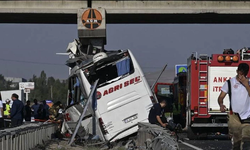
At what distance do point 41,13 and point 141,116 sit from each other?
1421 cm

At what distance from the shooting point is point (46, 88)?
134 meters

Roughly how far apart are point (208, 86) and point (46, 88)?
372 ft

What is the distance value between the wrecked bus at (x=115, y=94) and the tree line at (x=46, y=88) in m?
98.0

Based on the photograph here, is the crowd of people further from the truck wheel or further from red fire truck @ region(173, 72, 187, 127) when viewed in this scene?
the truck wheel

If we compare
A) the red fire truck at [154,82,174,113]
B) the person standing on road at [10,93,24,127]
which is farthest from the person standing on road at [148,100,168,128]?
the red fire truck at [154,82,174,113]

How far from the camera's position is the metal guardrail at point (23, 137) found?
11188 mm

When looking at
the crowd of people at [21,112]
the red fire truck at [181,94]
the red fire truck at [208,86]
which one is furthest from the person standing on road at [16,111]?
the red fire truck at [181,94]

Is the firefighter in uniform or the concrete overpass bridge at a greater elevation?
the concrete overpass bridge

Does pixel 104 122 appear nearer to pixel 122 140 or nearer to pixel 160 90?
pixel 122 140

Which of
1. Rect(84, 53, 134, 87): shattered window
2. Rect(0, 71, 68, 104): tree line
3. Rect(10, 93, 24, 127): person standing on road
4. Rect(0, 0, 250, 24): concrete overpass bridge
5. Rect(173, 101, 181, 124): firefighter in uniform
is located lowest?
Rect(0, 71, 68, 104): tree line

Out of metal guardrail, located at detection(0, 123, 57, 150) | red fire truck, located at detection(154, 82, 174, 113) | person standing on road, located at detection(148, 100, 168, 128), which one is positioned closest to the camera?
metal guardrail, located at detection(0, 123, 57, 150)

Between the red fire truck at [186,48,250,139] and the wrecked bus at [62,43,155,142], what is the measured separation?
10.3ft

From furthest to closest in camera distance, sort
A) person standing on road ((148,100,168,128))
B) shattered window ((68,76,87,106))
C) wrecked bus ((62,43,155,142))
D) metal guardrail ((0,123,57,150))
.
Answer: shattered window ((68,76,87,106)), wrecked bus ((62,43,155,142)), person standing on road ((148,100,168,128)), metal guardrail ((0,123,57,150))

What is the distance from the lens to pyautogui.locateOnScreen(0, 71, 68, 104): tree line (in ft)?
400
